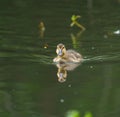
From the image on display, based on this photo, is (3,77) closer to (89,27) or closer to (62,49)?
(62,49)

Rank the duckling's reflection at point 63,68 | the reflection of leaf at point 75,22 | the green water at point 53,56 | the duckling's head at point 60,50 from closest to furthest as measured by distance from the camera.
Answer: the green water at point 53,56 → the duckling's reflection at point 63,68 → the duckling's head at point 60,50 → the reflection of leaf at point 75,22

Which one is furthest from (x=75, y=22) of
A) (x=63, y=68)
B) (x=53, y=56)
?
(x=63, y=68)

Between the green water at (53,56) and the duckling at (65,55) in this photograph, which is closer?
the green water at (53,56)

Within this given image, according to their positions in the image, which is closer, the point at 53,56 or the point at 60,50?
the point at 60,50

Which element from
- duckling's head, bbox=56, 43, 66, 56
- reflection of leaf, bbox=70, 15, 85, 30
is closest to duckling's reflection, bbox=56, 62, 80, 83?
duckling's head, bbox=56, 43, 66, 56

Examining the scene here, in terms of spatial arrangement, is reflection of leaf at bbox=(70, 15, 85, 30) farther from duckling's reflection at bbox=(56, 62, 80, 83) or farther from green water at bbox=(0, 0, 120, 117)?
duckling's reflection at bbox=(56, 62, 80, 83)

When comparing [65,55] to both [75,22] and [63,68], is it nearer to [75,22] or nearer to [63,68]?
[63,68]

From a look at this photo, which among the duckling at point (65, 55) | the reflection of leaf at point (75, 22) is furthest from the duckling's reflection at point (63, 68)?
the reflection of leaf at point (75, 22)

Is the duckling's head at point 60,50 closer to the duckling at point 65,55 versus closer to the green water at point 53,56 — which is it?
the duckling at point 65,55
